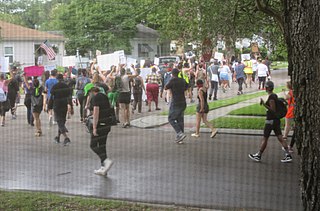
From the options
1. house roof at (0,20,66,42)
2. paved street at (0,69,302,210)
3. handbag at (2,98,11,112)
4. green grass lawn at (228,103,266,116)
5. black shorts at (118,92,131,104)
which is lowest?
paved street at (0,69,302,210)

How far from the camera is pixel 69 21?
30.1 ft

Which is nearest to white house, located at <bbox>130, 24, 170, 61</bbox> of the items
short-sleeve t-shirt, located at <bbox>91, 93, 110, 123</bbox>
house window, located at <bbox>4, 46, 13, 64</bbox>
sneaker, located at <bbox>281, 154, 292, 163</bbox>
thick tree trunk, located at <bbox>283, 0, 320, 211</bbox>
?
house window, located at <bbox>4, 46, 13, 64</bbox>

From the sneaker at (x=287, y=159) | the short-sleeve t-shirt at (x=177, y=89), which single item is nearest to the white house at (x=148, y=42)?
the short-sleeve t-shirt at (x=177, y=89)

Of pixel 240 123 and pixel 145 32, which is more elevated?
pixel 145 32

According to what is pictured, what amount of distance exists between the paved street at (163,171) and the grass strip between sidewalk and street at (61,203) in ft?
1.40

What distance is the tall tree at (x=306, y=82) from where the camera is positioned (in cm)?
305

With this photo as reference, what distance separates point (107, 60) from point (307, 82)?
9.33 m

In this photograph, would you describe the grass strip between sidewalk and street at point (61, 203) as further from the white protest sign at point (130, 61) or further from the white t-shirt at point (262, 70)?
the white t-shirt at point (262, 70)

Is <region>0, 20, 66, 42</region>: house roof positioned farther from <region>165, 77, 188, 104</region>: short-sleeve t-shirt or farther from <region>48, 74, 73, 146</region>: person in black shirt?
<region>165, 77, 188, 104</region>: short-sleeve t-shirt

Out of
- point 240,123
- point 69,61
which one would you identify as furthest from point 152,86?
point 240,123

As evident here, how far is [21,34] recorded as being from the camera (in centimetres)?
946

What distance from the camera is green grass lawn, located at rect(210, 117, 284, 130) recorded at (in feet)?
38.4

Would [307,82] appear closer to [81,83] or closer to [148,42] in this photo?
[148,42]

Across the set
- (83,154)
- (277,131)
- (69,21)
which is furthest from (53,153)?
(277,131)
